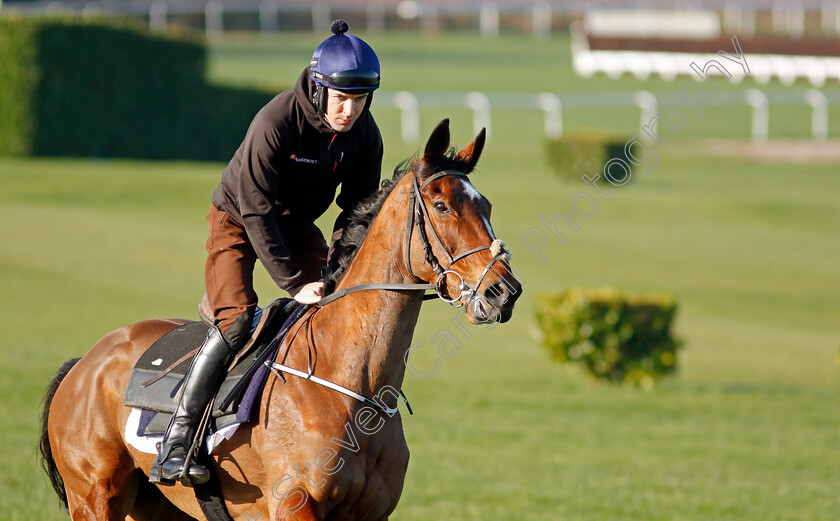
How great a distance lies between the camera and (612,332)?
1184cm

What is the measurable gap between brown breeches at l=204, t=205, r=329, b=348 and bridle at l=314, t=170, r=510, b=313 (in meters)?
0.63

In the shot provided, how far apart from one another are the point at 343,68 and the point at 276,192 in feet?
2.07

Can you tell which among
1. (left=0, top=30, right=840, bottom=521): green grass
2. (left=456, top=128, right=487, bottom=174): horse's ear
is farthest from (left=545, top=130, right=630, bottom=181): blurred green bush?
(left=456, top=128, right=487, bottom=174): horse's ear

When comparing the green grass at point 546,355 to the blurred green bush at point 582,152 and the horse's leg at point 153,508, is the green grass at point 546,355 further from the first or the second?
the horse's leg at point 153,508

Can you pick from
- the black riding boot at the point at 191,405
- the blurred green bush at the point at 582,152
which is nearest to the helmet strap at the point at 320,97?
the black riding boot at the point at 191,405

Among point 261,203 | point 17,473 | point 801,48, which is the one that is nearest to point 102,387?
point 261,203

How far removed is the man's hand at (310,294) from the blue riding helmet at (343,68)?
0.81 m

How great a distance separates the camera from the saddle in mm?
4340

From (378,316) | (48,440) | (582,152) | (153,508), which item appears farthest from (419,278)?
(582,152)

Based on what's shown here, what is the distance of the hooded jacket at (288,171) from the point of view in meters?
4.30

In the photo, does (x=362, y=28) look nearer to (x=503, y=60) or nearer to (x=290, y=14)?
(x=290, y=14)

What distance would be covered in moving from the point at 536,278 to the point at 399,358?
49.9 ft

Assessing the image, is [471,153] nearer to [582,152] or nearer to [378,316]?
[378,316]

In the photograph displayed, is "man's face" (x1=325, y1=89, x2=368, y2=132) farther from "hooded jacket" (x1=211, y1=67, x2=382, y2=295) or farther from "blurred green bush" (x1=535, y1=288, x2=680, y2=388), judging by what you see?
"blurred green bush" (x1=535, y1=288, x2=680, y2=388)
